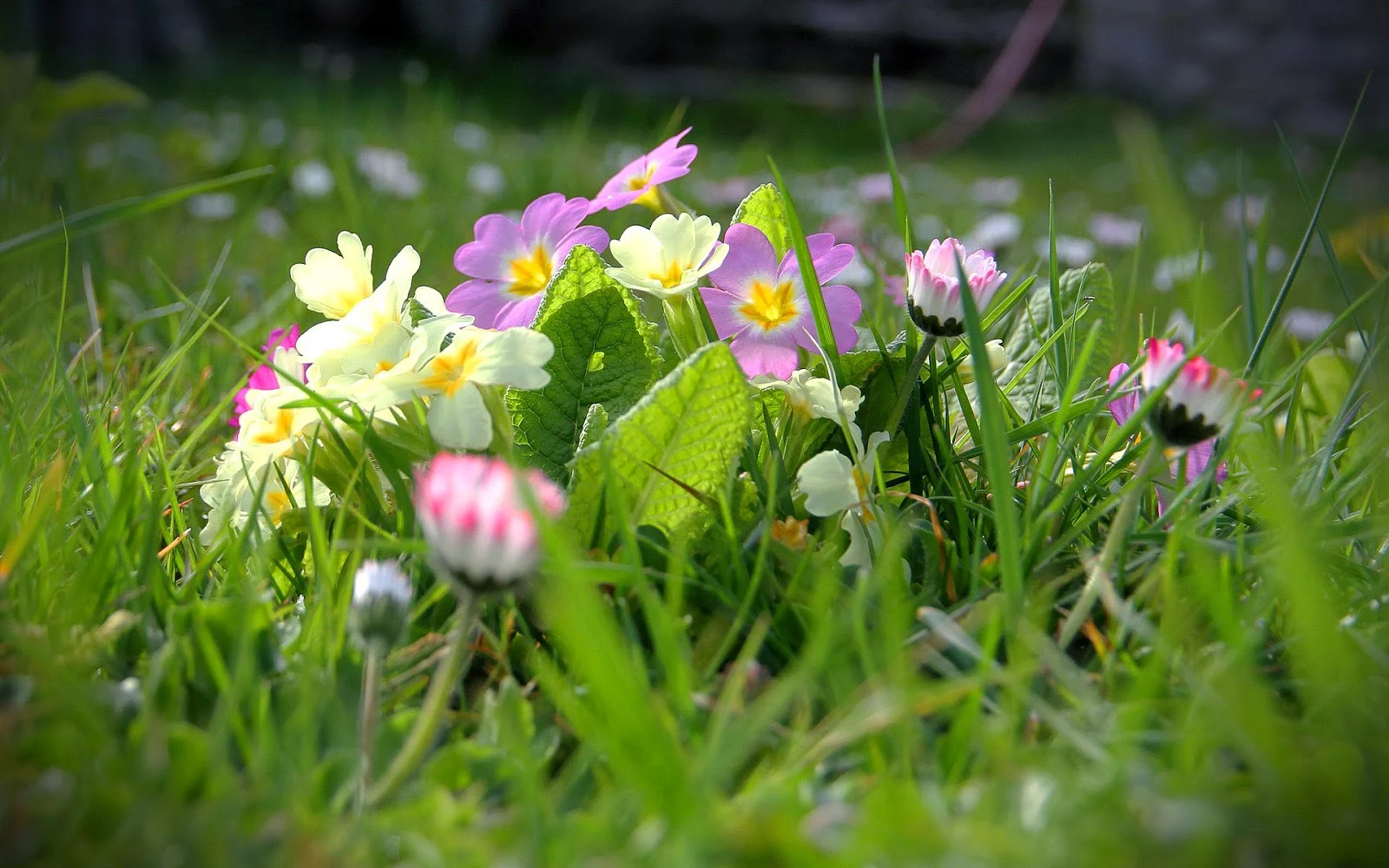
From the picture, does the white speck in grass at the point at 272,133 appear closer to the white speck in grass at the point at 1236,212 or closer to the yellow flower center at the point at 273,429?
the yellow flower center at the point at 273,429

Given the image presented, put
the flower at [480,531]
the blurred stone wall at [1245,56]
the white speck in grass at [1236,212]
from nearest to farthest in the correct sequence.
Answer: the flower at [480,531]
the white speck in grass at [1236,212]
the blurred stone wall at [1245,56]

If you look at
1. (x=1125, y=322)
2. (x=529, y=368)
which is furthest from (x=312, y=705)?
(x=1125, y=322)

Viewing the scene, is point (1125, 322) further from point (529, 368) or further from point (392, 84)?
point (392, 84)

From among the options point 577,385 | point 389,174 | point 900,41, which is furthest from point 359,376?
point 900,41

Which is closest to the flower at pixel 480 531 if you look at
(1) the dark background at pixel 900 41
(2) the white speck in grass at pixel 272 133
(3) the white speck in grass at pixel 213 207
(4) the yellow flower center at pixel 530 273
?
(4) the yellow flower center at pixel 530 273

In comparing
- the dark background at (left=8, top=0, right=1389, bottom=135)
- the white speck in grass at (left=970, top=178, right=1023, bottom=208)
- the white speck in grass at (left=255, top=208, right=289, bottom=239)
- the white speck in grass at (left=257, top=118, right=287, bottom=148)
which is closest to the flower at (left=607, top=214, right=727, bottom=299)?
the white speck in grass at (left=255, top=208, right=289, bottom=239)

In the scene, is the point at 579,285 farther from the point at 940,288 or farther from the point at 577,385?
the point at 940,288
